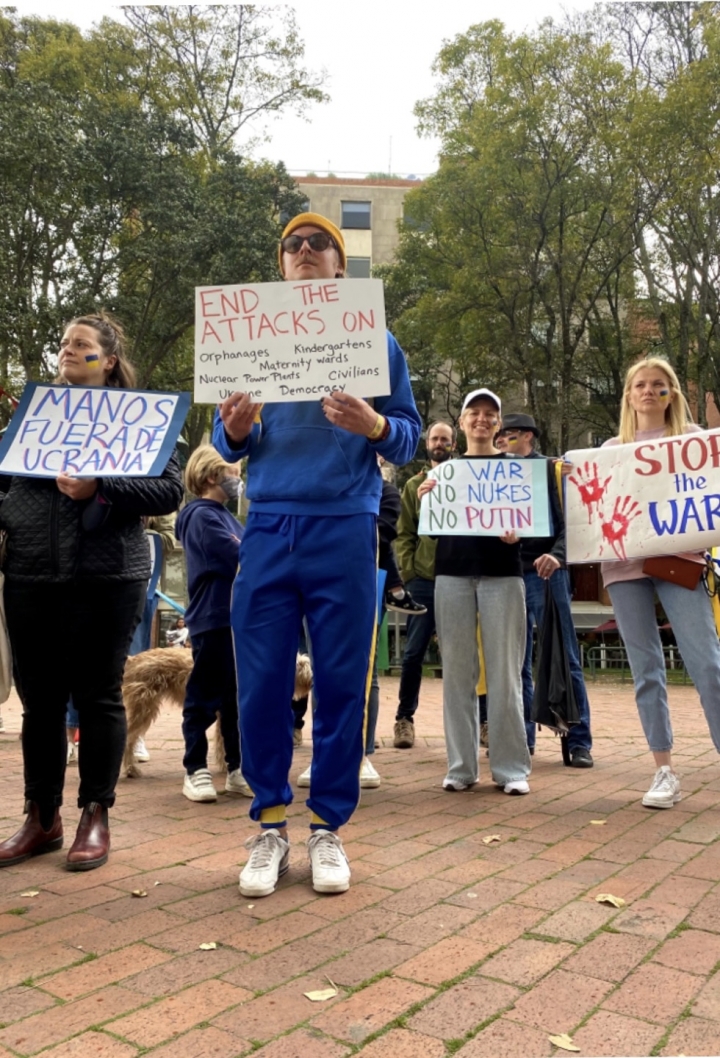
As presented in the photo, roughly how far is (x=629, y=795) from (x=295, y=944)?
2.67 m

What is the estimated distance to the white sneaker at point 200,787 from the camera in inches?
183

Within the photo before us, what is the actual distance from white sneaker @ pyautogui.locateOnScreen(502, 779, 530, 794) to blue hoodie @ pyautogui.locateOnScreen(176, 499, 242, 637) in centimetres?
170

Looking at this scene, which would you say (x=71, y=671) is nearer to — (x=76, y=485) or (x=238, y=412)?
(x=76, y=485)

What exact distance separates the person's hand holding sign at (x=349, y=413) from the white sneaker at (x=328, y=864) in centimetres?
145

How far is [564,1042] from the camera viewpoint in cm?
206

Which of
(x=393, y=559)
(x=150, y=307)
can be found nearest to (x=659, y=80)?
(x=150, y=307)

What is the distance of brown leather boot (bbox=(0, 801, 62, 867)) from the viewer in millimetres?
3469

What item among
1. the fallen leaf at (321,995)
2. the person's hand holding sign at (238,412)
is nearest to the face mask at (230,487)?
the person's hand holding sign at (238,412)

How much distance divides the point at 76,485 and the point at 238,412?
0.69 m

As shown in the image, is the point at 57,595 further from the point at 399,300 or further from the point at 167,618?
the point at 399,300

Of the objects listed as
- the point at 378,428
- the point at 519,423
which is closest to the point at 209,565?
the point at 378,428

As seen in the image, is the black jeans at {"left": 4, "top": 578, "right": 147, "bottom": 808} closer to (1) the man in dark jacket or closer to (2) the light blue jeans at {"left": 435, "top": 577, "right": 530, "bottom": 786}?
(2) the light blue jeans at {"left": 435, "top": 577, "right": 530, "bottom": 786}

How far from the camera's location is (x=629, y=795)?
4.77 meters

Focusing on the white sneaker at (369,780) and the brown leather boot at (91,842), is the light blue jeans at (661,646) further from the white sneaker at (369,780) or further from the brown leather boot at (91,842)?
the brown leather boot at (91,842)
